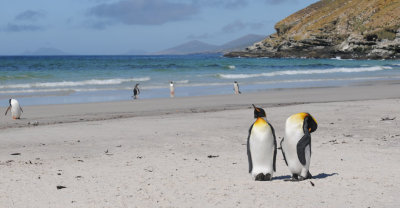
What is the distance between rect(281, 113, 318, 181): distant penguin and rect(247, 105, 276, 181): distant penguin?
211 millimetres

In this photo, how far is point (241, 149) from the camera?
8.76 meters

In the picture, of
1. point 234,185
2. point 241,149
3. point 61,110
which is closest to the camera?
point 234,185

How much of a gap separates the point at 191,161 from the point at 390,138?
413cm

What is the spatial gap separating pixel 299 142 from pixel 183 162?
7.02ft

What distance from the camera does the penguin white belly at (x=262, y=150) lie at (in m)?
6.25

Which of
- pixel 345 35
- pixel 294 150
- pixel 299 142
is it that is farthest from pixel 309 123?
pixel 345 35

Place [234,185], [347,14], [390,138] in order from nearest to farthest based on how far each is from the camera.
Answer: [234,185]
[390,138]
[347,14]

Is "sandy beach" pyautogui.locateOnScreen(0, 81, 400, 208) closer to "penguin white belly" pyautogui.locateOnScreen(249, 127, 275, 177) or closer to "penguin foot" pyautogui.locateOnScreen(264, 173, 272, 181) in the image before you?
"penguin foot" pyautogui.locateOnScreen(264, 173, 272, 181)

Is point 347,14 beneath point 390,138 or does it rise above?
above

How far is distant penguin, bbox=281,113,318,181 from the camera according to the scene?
19.9 ft

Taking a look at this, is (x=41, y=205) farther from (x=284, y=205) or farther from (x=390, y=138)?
(x=390, y=138)

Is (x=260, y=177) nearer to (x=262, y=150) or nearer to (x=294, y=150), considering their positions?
(x=262, y=150)

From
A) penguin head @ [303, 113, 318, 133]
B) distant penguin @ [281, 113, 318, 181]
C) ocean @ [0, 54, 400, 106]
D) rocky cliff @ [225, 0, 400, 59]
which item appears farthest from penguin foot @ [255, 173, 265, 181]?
rocky cliff @ [225, 0, 400, 59]

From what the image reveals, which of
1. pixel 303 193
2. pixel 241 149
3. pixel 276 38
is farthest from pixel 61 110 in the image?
pixel 276 38
